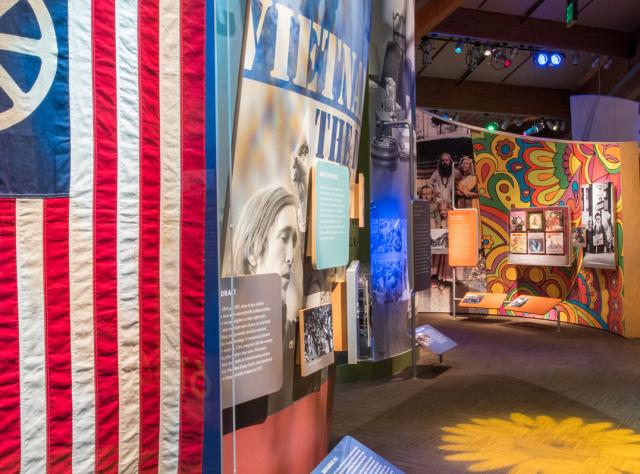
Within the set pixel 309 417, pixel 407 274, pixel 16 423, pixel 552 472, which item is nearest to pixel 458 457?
pixel 552 472

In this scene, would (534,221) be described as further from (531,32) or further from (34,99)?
(34,99)

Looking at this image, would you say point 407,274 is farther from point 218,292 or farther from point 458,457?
point 218,292

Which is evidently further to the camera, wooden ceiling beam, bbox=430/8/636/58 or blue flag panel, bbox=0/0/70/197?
wooden ceiling beam, bbox=430/8/636/58

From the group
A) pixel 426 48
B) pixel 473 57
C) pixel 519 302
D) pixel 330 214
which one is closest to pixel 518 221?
pixel 519 302

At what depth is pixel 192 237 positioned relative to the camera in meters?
2.02

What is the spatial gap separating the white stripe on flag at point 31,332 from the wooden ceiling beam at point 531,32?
425 inches

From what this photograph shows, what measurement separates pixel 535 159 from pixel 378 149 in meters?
4.99

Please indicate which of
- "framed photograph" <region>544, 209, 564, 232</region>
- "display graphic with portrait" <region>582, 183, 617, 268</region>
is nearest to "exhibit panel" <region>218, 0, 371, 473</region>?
"display graphic with portrait" <region>582, 183, 617, 268</region>

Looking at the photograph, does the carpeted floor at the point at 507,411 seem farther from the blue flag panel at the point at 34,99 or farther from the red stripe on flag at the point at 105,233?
the blue flag panel at the point at 34,99

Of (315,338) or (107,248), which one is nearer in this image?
(107,248)

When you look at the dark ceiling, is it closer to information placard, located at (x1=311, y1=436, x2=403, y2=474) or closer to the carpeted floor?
the carpeted floor

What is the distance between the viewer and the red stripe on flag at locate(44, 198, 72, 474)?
5.65ft

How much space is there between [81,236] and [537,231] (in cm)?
900

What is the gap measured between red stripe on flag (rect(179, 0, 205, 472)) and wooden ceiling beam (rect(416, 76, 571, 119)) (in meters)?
13.4
